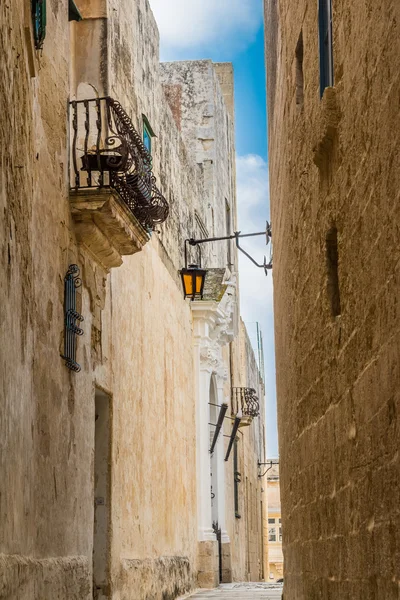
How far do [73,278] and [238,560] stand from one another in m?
14.2

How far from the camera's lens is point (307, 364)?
776 centimetres

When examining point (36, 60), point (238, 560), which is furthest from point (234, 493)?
point (36, 60)

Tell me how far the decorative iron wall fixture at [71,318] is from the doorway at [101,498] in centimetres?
132

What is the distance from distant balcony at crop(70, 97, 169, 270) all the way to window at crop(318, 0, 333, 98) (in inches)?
113

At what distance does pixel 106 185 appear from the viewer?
9.34 m

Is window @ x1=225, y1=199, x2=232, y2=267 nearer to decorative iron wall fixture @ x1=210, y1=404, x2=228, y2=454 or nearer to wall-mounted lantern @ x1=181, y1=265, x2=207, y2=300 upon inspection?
decorative iron wall fixture @ x1=210, y1=404, x2=228, y2=454

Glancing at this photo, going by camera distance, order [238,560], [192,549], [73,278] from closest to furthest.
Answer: [73,278] < [192,549] < [238,560]

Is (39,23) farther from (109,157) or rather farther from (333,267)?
(333,267)

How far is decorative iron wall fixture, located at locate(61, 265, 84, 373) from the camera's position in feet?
28.9

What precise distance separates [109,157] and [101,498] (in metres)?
3.29

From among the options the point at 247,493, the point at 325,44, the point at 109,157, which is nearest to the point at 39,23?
the point at 109,157

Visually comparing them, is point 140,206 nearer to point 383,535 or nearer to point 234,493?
point 383,535

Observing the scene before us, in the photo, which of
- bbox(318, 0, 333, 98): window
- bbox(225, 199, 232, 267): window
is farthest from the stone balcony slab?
bbox(225, 199, 232, 267): window

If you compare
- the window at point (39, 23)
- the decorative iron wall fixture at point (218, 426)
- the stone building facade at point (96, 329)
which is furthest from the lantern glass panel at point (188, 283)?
the window at point (39, 23)
